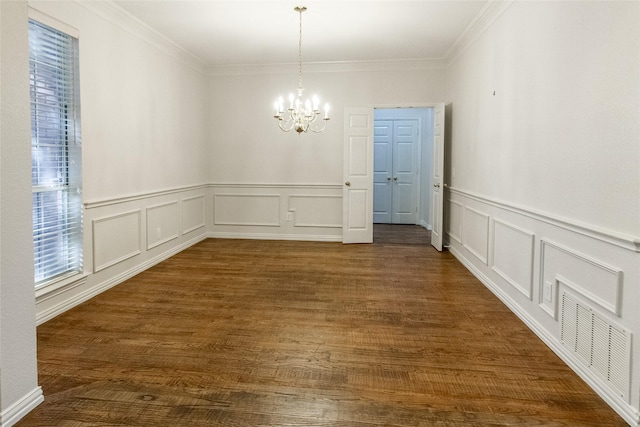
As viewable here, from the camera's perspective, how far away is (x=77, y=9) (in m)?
3.80

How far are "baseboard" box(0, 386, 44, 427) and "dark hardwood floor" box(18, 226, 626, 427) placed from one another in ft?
0.13

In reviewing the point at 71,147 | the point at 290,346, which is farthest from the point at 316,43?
the point at 290,346

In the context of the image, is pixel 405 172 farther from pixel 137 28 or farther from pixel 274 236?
pixel 137 28

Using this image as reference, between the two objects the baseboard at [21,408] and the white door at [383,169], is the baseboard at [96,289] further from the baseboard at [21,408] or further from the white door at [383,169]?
the white door at [383,169]

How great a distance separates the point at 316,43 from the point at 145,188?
9.30 ft

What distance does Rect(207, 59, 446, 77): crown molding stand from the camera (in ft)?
21.7

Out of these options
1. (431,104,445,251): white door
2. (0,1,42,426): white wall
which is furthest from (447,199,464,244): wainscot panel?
(0,1,42,426): white wall

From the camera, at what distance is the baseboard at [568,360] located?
2.11 m

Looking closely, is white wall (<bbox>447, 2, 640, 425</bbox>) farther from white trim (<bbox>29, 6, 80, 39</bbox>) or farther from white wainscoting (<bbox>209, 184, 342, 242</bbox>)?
white trim (<bbox>29, 6, 80, 39</bbox>)

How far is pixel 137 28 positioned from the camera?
4.79 metres

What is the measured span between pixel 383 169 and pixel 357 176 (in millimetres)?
2731

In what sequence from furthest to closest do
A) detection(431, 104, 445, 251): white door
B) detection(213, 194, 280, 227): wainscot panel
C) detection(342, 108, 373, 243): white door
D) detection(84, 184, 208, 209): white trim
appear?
detection(213, 194, 280, 227): wainscot panel, detection(342, 108, 373, 243): white door, detection(431, 104, 445, 251): white door, detection(84, 184, 208, 209): white trim

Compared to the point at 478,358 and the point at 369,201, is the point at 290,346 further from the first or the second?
the point at 369,201

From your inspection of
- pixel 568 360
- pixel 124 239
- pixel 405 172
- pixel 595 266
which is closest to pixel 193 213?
pixel 124 239
